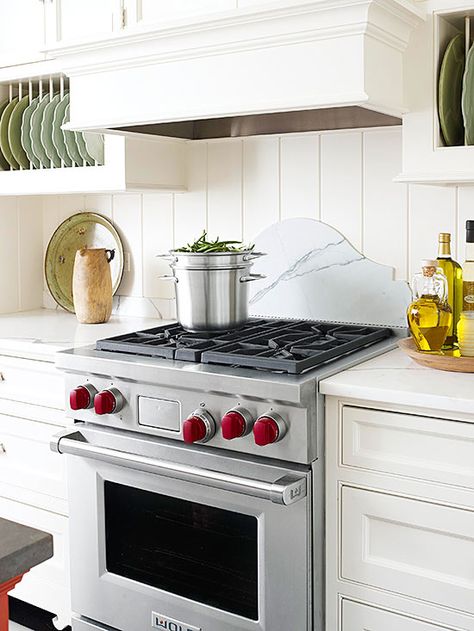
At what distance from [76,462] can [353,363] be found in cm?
79

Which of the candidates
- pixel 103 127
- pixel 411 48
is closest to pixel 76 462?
pixel 103 127

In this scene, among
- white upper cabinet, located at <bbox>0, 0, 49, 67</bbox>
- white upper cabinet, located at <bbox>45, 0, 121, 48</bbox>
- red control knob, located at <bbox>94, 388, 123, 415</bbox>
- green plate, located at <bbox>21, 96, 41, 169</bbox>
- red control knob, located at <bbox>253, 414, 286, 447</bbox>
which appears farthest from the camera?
green plate, located at <bbox>21, 96, 41, 169</bbox>

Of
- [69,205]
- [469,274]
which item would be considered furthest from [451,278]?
[69,205]

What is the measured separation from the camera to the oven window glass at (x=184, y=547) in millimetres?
1968

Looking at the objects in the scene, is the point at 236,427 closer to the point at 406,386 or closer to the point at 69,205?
the point at 406,386

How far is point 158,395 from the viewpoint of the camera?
6.66 ft

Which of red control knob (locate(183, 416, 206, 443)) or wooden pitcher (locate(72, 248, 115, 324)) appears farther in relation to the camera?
wooden pitcher (locate(72, 248, 115, 324))

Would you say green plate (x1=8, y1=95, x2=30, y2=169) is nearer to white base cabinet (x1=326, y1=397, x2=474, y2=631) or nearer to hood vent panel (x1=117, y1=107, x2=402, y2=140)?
hood vent panel (x1=117, y1=107, x2=402, y2=140)

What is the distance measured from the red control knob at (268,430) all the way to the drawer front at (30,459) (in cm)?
83

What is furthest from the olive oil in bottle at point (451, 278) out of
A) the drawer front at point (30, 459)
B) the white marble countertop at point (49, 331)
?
the drawer front at point (30, 459)

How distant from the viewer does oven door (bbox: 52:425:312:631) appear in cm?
187

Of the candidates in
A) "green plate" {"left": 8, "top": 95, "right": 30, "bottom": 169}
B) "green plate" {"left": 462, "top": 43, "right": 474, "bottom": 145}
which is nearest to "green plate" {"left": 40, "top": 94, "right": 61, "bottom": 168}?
"green plate" {"left": 8, "top": 95, "right": 30, "bottom": 169}

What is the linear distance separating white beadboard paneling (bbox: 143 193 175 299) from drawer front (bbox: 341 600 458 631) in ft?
4.40

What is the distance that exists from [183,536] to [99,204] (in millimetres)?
1425
